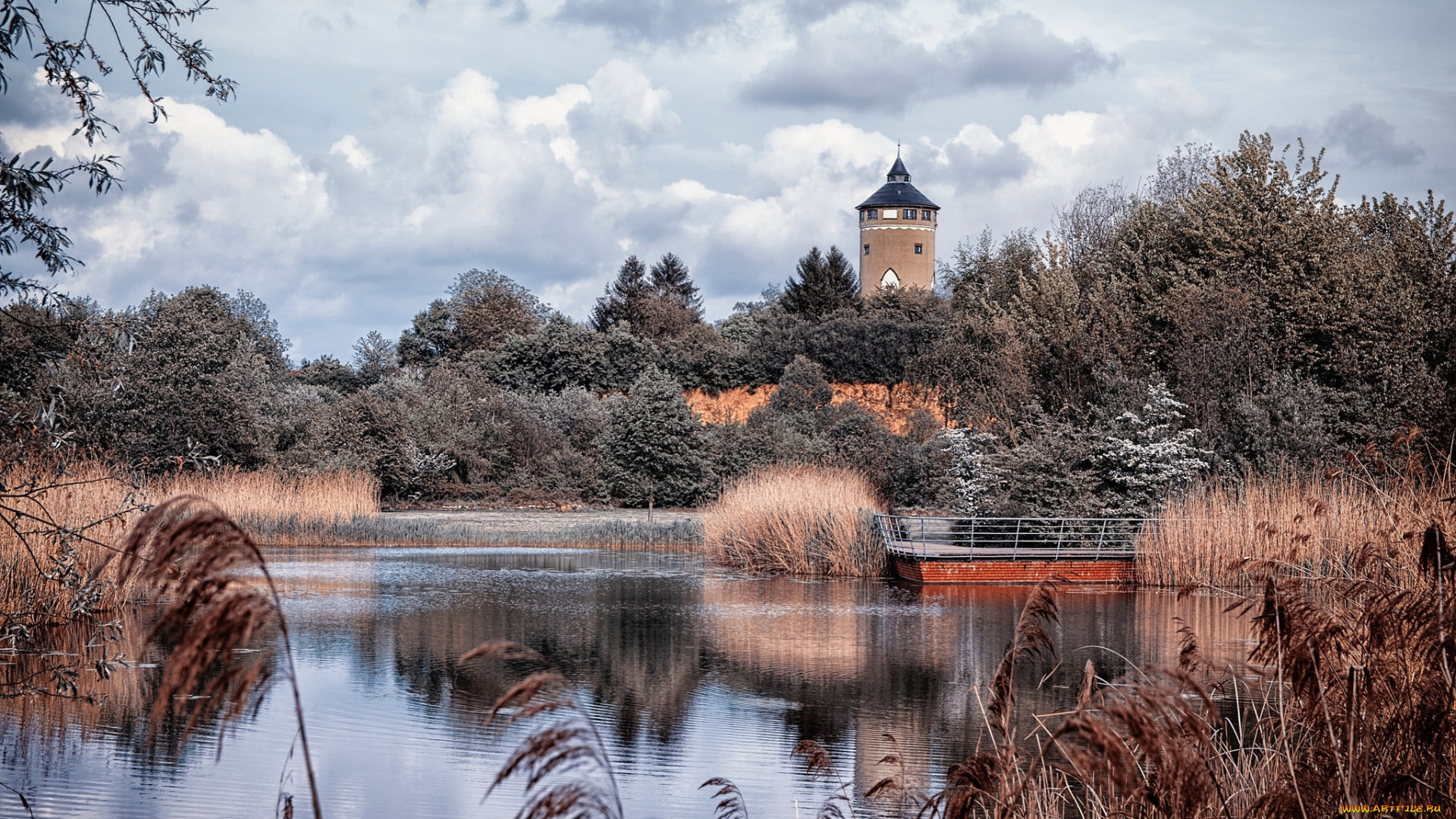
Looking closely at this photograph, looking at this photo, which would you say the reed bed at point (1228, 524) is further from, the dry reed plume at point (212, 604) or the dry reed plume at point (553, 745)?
the dry reed plume at point (212, 604)

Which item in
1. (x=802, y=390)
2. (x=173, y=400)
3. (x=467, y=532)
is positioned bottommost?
(x=467, y=532)

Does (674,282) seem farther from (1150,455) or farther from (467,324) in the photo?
(1150,455)

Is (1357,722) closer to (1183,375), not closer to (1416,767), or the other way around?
(1416,767)

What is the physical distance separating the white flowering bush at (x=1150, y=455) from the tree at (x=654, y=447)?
37.8ft

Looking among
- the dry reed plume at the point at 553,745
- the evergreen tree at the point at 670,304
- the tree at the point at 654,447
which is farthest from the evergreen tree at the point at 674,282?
the dry reed plume at the point at 553,745

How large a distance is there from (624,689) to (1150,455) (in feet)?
46.6

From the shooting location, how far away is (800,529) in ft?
71.5

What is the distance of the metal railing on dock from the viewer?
806 inches

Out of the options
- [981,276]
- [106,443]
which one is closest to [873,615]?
[106,443]

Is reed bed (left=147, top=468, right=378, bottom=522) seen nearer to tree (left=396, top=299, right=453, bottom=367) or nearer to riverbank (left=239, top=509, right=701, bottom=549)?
riverbank (left=239, top=509, right=701, bottom=549)

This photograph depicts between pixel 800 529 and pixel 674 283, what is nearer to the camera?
pixel 800 529

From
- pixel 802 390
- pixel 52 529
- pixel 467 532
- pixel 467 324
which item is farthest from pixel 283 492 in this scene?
pixel 467 324

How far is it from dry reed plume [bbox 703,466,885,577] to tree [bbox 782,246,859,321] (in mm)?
28089

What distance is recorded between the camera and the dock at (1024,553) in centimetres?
2014
